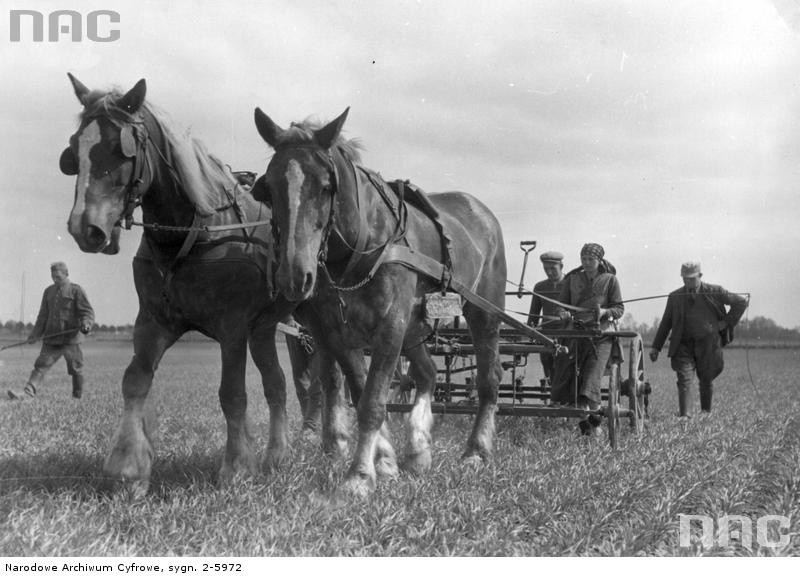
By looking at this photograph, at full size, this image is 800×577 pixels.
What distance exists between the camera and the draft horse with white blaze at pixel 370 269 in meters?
4.38

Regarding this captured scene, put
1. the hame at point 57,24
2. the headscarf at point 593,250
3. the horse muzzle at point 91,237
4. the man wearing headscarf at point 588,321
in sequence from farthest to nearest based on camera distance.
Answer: the headscarf at point 593,250
the man wearing headscarf at point 588,321
the hame at point 57,24
the horse muzzle at point 91,237

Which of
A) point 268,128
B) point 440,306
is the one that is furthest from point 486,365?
point 268,128

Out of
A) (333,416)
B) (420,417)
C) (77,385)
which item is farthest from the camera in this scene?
(77,385)

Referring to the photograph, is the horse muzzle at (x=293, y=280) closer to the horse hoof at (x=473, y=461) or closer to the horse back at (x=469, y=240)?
the horse back at (x=469, y=240)

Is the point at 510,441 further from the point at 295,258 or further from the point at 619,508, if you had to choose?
the point at 295,258

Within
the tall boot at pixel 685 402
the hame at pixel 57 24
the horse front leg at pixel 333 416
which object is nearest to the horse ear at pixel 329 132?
the hame at pixel 57 24

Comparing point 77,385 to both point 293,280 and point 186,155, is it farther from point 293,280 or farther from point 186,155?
point 293,280

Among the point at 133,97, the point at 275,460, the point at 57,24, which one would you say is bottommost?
the point at 275,460

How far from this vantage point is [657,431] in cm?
753

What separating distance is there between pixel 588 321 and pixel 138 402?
165 inches

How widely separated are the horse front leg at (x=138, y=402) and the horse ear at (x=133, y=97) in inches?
50.9

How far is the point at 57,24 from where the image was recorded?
184 inches

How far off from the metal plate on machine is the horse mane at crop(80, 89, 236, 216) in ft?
5.02
